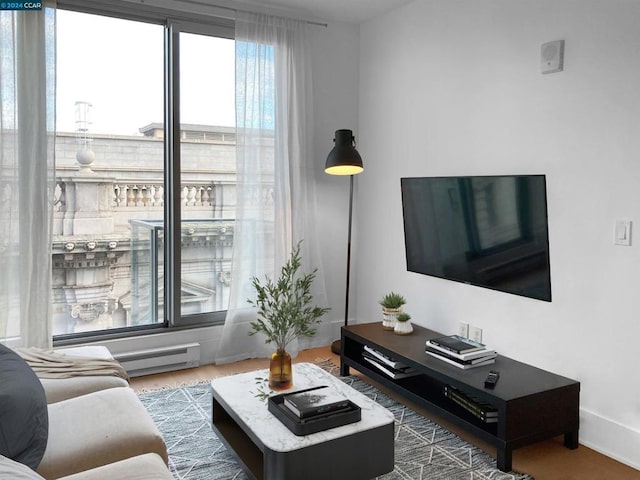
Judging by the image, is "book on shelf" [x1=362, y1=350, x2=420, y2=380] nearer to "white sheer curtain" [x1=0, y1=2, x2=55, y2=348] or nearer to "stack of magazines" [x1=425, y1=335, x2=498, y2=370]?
"stack of magazines" [x1=425, y1=335, x2=498, y2=370]

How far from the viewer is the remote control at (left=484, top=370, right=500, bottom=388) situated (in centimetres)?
272

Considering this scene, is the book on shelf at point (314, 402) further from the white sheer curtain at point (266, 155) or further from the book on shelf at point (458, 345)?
the white sheer curtain at point (266, 155)

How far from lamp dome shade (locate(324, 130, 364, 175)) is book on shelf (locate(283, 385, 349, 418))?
1862mm

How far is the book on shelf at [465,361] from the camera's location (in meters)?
3.02

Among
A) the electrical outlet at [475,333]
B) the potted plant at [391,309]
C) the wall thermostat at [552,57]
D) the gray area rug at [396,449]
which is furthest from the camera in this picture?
the potted plant at [391,309]

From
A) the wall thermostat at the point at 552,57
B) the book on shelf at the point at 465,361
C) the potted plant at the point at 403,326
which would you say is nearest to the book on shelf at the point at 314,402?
the book on shelf at the point at 465,361

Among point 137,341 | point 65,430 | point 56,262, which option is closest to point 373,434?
point 65,430

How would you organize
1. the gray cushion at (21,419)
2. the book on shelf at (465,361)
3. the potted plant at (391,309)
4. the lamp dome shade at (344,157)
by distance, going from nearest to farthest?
the gray cushion at (21,419), the book on shelf at (465,361), the potted plant at (391,309), the lamp dome shade at (344,157)

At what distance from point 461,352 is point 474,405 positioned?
32 cm

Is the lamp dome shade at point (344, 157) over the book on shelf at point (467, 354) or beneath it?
over

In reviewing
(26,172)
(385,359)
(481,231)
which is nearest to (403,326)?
(385,359)

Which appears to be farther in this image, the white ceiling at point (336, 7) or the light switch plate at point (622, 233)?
the white ceiling at point (336, 7)

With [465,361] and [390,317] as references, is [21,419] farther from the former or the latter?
[390,317]

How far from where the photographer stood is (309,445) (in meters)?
2.13
